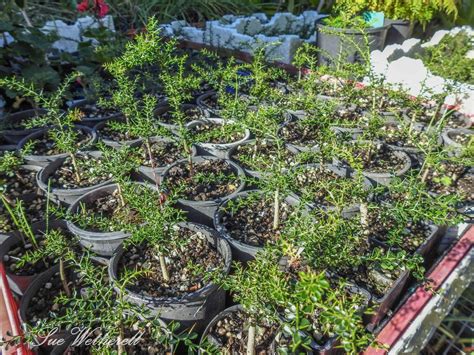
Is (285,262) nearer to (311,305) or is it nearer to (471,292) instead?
(311,305)

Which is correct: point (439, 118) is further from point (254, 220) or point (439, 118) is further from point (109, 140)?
point (109, 140)

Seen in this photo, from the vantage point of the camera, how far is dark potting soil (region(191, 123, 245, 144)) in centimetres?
206

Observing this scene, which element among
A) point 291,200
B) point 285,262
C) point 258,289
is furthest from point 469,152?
point 258,289

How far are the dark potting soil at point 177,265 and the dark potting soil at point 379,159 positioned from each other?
1.04m

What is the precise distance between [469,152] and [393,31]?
2.61 m

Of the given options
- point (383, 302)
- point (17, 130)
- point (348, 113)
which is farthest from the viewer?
point (348, 113)

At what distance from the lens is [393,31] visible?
13.1 ft

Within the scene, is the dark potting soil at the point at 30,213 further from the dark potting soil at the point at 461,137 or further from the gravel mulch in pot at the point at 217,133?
the dark potting soil at the point at 461,137

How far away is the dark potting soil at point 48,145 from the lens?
90.3 inches

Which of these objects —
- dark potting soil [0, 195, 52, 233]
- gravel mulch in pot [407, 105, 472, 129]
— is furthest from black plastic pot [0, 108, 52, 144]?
gravel mulch in pot [407, 105, 472, 129]

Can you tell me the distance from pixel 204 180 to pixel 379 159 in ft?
3.44

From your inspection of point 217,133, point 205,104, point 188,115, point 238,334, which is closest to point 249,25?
point 205,104

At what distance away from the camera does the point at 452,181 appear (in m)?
2.07

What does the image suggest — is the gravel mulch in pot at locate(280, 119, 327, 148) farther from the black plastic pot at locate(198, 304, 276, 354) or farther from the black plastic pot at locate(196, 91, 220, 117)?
the black plastic pot at locate(198, 304, 276, 354)
